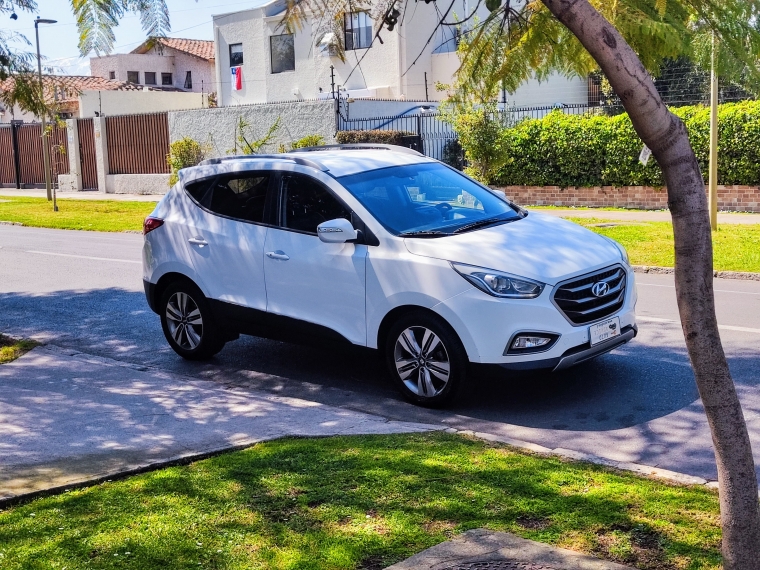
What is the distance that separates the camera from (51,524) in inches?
184

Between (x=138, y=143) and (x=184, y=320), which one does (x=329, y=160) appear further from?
(x=138, y=143)

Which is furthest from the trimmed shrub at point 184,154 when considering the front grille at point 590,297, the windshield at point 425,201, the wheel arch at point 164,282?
the front grille at point 590,297

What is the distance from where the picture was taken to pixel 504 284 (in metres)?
7.01

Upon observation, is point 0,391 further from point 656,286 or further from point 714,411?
point 656,286

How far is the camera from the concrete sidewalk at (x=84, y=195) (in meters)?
32.7

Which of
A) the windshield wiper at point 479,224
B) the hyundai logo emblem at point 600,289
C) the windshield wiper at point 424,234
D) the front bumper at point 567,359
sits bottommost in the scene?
the front bumper at point 567,359

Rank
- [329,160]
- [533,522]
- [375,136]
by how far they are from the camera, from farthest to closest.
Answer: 1. [375,136]
2. [329,160]
3. [533,522]

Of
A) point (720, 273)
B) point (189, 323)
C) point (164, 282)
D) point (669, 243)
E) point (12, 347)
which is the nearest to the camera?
point (189, 323)

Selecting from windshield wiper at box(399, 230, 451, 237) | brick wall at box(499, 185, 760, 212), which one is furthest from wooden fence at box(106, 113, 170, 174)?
windshield wiper at box(399, 230, 451, 237)

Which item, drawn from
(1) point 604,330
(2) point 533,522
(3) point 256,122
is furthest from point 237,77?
(2) point 533,522

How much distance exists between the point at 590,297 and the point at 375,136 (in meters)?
19.8

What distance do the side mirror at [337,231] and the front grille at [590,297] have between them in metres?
1.68

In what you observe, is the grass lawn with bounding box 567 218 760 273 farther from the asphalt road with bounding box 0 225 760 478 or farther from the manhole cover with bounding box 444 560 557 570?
the manhole cover with bounding box 444 560 557 570

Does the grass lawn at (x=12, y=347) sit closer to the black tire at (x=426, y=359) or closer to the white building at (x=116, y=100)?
the black tire at (x=426, y=359)
